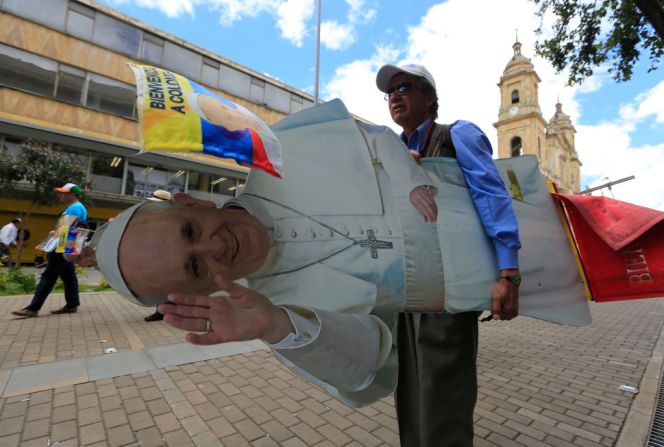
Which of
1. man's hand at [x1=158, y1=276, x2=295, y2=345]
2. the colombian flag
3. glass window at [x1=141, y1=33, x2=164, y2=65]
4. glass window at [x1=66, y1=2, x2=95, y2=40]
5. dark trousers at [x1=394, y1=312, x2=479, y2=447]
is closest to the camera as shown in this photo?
the colombian flag

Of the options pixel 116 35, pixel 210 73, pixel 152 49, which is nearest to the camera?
pixel 116 35

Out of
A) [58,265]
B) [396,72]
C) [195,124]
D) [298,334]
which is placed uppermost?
[396,72]

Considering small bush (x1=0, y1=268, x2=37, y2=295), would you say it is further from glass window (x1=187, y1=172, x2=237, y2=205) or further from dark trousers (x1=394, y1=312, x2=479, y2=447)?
glass window (x1=187, y1=172, x2=237, y2=205)

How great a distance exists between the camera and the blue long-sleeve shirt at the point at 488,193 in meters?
1.45

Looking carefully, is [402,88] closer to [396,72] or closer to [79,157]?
[396,72]

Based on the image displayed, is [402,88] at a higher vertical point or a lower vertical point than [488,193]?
higher

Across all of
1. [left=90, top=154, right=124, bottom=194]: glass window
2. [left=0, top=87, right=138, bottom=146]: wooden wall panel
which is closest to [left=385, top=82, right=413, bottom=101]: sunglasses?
[left=0, top=87, right=138, bottom=146]: wooden wall panel

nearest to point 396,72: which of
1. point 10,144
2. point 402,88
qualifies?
point 402,88

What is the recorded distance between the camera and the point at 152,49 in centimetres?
1836

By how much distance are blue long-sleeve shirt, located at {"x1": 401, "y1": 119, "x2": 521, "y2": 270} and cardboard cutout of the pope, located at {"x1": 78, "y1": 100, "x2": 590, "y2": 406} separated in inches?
1.9

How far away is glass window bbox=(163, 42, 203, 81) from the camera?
738 inches

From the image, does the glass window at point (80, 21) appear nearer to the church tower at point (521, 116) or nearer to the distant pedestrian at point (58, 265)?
the distant pedestrian at point (58, 265)

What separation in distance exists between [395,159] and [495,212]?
489mm

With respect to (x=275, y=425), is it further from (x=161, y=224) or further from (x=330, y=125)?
(x=330, y=125)
